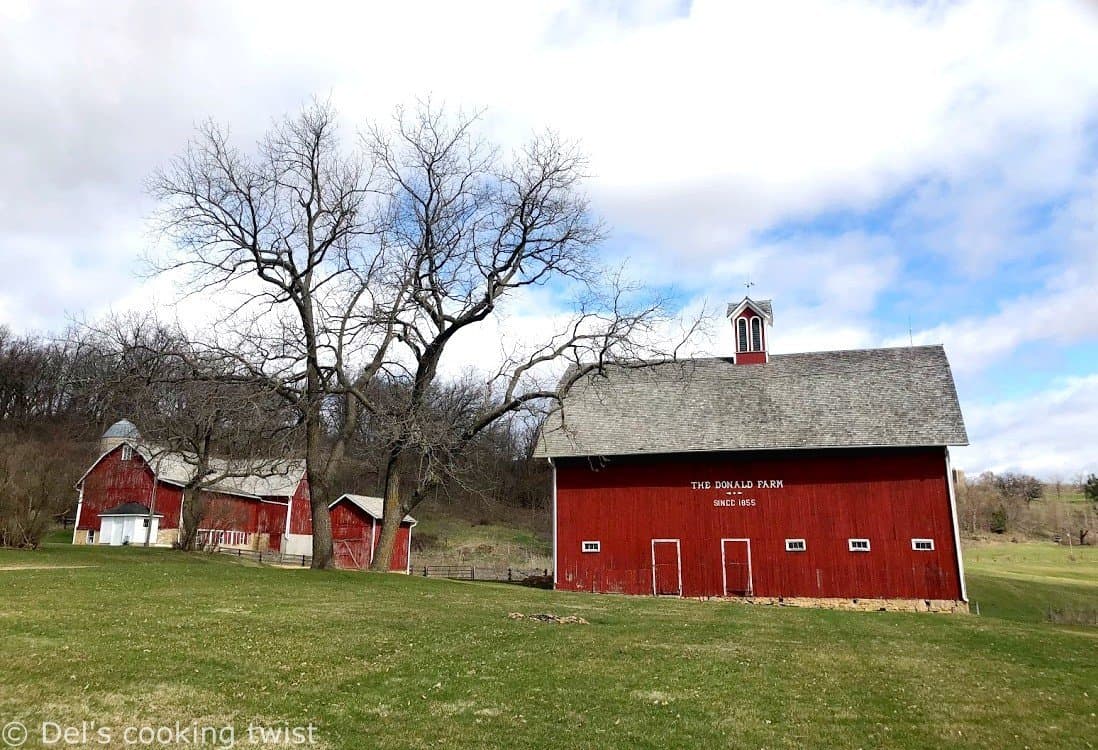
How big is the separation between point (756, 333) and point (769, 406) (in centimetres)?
430

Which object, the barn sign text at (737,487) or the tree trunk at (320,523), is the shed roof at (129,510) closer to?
the tree trunk at (320,523)

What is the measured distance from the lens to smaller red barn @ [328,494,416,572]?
42.2m

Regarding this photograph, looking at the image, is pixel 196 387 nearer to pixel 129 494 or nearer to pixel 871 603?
pixel 871 603

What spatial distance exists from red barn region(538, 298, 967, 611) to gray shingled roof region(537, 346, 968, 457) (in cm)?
7

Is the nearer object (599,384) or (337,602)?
(337,602)

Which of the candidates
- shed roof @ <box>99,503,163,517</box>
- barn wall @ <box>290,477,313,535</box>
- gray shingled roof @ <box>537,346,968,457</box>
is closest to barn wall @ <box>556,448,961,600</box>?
gray shingled roof @ <box>537,346,968,457</box>

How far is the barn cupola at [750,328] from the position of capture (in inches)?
1179

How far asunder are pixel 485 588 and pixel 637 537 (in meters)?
6.34

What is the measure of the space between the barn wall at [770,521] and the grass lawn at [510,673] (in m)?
7.57

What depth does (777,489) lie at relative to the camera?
2528 centimetres

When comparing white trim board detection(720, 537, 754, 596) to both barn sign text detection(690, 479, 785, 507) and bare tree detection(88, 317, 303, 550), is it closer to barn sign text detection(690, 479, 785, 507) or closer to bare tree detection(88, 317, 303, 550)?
barn sign text detection(690, 479, 785, 507)

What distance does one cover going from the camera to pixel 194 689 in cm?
772

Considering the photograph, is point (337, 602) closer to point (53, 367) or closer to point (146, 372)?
point (146, 372)

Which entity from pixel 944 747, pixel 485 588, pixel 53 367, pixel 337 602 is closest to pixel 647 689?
pixel 944 747
